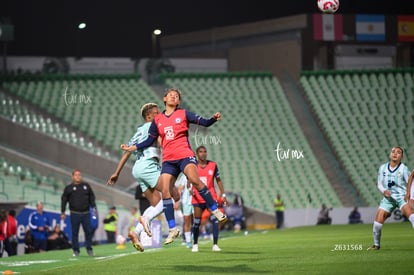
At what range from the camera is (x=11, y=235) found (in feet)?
103

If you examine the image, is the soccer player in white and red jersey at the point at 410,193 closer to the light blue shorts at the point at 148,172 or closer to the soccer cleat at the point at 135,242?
the light blue shorts at the point at 148,172

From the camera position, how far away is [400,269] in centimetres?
1501

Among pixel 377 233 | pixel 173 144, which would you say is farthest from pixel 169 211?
pixel 377 233

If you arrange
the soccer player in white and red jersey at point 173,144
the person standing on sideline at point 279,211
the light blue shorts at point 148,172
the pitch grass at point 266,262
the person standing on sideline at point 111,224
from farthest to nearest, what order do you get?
the person standing on sideline at point 279,211 → the person standing on sideline at point 111,224 → the light blue shorts at point 148,172 → the soccer player in white and red jersey at point 173,144 → the pitch grass at point 266,262

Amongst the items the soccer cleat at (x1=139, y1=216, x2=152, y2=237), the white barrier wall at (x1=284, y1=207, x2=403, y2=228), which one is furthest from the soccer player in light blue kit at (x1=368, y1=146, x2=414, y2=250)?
the white barrier wall at (x1=284, y1=207, x2=403, y2=228)

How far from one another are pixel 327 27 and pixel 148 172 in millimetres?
39611

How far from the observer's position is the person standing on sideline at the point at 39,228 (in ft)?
108

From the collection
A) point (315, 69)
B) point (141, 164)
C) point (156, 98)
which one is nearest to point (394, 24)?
point (315, 69)

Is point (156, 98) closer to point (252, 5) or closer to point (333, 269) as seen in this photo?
point (252, 5)

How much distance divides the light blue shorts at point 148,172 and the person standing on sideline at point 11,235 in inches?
545

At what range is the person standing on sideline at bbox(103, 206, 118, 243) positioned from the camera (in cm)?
3641

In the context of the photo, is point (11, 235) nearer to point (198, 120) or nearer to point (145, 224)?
point (145, 224)

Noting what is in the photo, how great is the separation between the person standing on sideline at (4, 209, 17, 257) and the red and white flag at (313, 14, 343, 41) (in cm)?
2762

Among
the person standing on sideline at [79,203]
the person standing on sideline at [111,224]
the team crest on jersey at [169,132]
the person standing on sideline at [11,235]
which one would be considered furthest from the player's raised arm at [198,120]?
the person standing on sideline at [111,224]
